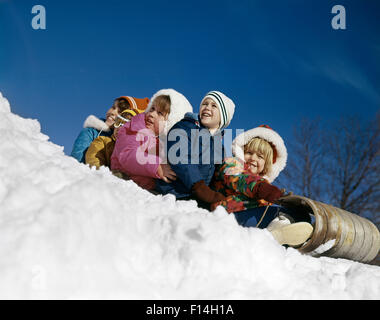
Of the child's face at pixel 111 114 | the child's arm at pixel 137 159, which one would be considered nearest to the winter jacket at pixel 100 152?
the child's arm at pixel 137 159

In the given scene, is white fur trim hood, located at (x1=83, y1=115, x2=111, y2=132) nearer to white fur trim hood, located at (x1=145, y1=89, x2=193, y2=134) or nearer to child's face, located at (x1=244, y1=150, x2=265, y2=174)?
white fur trim hood, located at (x1=145, y1=89, x2=193, y2=134)

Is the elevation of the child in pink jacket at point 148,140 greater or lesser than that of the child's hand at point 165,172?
greater

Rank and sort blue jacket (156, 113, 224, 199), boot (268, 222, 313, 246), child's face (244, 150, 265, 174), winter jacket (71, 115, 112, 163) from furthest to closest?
1. winter jacket (71, 115, 112, 163)
2. child's face (244, 150, 265, 174)
3. blue jacket (156, 113, 224, 199)
4. boot (268, 222, 313, 246)

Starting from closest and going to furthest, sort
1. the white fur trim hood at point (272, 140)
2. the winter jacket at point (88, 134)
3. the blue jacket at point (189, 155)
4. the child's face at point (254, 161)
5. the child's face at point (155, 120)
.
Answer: the blue jacket at point (189, 155), the child's face at point (155, 120), the child's face at point (254, 161), the white fur trim hood at point (272, 140), the winter jacket at point (88, 134)

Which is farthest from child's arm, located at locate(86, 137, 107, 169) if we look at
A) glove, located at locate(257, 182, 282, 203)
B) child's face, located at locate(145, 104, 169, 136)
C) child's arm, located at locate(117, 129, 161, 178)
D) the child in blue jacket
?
glove, located at locate(257, 182, 282, 203)

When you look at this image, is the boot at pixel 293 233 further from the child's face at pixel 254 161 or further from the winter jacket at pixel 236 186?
the child's face at pixel 254 161

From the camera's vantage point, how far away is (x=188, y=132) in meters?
2.78

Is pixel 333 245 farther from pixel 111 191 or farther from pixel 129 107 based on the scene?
pixel 129 107

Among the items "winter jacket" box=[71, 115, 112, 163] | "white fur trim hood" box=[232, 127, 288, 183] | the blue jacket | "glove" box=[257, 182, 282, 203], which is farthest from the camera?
"winter jacket" box=[71, 115, 112, 163]

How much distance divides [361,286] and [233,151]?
2.05m

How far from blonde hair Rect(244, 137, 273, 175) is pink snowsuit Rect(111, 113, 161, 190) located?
1083 mm

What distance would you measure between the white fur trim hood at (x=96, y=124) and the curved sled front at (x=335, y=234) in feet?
7.62

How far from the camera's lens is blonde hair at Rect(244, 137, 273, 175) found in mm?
3400

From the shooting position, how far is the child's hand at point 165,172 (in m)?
2.73
